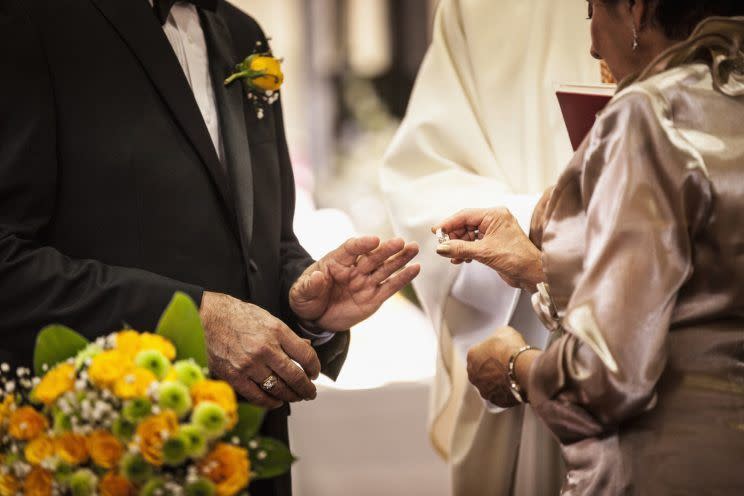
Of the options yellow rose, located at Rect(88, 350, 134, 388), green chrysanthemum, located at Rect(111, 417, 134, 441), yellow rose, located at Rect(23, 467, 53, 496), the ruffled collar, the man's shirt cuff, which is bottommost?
the man's shirt cuff

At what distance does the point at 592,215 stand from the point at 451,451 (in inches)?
53.7

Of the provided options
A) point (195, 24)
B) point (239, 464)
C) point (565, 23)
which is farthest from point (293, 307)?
point (565, 23)

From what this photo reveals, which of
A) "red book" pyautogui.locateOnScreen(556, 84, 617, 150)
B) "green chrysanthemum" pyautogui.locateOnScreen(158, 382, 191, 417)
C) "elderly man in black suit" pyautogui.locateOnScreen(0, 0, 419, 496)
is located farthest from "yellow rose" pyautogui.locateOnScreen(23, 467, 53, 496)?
"red book" pyautogui.locateOnScreen(556, 84, 617, 150)

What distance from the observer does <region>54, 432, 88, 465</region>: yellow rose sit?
4.84 feet

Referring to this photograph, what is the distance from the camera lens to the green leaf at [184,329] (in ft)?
5.35

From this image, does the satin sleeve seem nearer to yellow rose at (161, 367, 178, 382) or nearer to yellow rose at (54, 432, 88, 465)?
yellow rose at (161, 367, 178, 382)

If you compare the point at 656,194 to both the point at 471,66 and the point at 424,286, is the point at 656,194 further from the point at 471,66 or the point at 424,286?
the point at 471,66

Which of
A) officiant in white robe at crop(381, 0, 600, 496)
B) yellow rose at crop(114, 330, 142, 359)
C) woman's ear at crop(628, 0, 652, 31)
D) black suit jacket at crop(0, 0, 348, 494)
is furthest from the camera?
officiant in white robe at crop(381, 0, 600, 496)

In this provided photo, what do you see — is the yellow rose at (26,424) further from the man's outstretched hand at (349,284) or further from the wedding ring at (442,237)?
the wedding ring at (442,237)

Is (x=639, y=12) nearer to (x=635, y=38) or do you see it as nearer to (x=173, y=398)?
(x=635, y=38)

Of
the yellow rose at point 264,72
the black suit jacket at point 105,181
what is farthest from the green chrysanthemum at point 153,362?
the yellow rose at point 264,72

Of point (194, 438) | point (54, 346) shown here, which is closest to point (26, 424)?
point (54, 346)

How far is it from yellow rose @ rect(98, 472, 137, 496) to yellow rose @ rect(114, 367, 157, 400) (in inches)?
4.7

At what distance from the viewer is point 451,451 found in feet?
9.49
